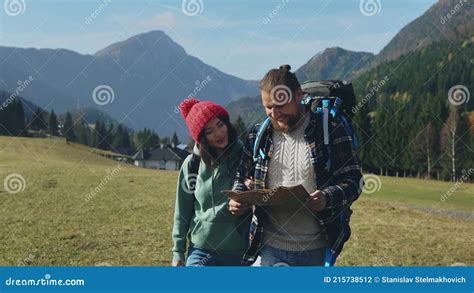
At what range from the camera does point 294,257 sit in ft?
13.3

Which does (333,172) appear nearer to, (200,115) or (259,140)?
(259,140)

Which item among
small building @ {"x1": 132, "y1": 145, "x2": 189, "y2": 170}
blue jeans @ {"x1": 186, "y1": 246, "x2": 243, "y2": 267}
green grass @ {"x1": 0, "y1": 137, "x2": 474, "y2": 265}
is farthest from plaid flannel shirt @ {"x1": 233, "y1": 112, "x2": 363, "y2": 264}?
small building @ {"x1": 132, "y1": 145, "x2": 189, "y2": 170}

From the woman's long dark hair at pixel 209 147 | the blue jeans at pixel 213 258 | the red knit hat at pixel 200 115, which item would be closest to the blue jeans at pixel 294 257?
the blue jeans at pixel 213 258

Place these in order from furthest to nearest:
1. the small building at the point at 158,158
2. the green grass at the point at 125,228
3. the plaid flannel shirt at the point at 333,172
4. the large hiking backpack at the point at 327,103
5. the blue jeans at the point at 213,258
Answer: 1. the small building at the point at 158,158
2. the green grass at the point at 125,228
3. the blue jeans at the point at 213,258
4. the large hiking backpack at the point at 327,103
5. the plaid flannel shirt at the point at 333,172

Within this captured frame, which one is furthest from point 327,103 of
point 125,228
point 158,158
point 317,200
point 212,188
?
point 158,158

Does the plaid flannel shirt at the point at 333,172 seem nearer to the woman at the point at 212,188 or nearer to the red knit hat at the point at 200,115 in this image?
the woman at the point at 212,188

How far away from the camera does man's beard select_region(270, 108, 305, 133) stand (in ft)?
13.0

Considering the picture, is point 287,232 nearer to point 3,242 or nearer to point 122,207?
point 3,242

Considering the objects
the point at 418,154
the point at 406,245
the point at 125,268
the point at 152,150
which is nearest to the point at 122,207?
the point at 406,245

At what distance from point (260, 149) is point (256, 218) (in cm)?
56

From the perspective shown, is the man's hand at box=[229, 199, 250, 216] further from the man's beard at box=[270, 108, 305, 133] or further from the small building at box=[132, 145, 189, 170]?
the small building at box=[132, 145, 189, 170]

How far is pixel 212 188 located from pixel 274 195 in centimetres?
81

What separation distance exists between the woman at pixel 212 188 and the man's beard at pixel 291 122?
1.89ft

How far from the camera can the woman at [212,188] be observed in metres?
4.42
